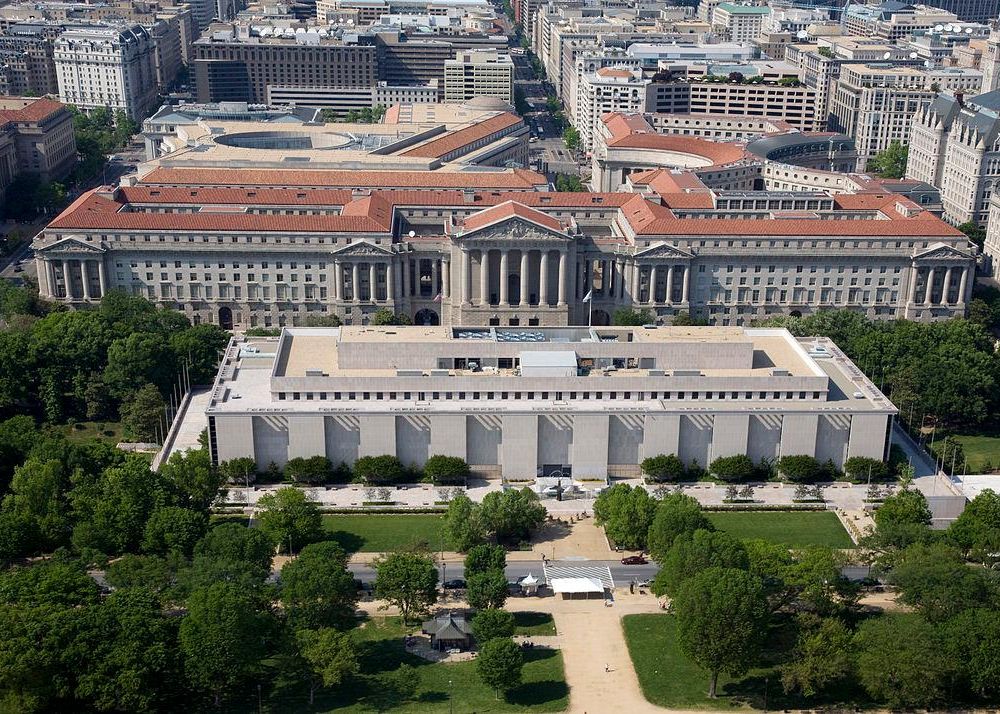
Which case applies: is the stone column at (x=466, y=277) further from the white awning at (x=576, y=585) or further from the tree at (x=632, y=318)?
the white awning at (x=576, y=585)

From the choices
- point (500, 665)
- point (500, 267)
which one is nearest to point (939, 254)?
point (500, 267)

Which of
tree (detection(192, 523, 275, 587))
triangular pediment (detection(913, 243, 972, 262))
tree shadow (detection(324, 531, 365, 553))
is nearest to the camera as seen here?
tree (detection(192, 523, 275, 587))

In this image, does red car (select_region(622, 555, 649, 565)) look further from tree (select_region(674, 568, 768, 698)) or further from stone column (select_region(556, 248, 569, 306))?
stone column (select_region(556, 248, 569, 306))

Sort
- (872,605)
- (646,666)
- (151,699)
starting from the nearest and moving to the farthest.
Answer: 1. (151,699)
2. (646,666)
3. (872,605)

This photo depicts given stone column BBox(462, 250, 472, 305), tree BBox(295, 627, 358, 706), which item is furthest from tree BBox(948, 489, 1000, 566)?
stone column BBox(462, 250, 472, 305)

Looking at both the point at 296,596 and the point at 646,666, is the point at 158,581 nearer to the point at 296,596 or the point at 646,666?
the point at 296,596

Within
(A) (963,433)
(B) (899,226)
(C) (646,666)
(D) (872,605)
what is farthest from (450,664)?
(B) (899,226)
